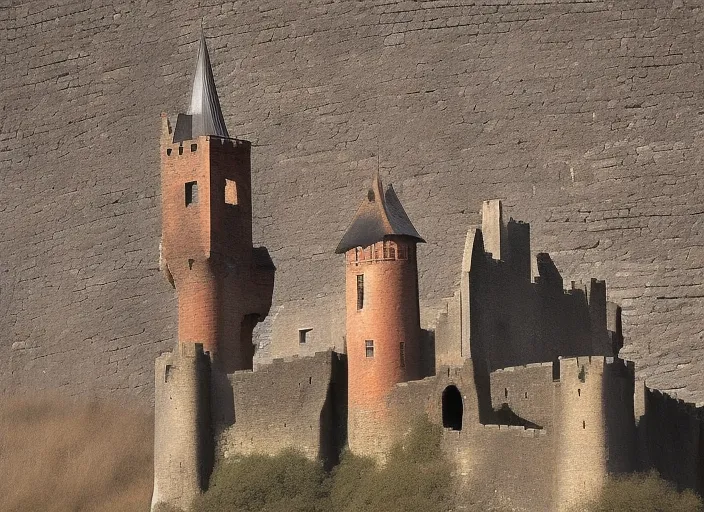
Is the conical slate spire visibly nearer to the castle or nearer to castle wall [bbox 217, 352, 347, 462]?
the castle

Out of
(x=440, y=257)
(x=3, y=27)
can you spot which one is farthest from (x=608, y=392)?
(x=3, y=27)

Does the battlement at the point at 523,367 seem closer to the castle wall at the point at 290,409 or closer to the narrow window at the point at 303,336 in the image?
the castle wall at the point at 290,409

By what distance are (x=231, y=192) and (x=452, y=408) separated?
6520 millimetres

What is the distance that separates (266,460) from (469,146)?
15.2 metres

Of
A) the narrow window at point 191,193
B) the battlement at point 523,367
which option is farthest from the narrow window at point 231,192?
the battlement at point 523,367

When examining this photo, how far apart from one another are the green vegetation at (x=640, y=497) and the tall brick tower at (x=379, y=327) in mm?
4389

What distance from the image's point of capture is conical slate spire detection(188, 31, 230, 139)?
49.8 meters

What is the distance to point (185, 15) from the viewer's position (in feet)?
211

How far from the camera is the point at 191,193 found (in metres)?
49.0

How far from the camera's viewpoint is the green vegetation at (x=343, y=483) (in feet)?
146

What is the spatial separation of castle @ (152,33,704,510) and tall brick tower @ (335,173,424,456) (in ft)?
0.10

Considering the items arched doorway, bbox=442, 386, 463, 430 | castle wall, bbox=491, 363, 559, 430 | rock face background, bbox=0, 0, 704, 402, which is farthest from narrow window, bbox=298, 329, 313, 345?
castle wall, bbox=491, 363, 559, 430

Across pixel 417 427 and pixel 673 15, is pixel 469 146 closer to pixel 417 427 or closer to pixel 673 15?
pixel 673 15

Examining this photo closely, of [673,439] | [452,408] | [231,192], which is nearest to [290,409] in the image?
[452,408]
